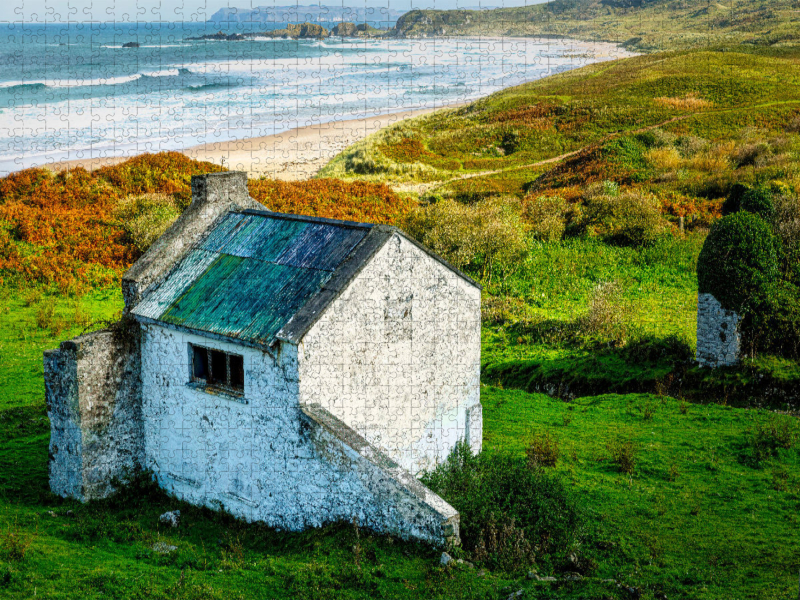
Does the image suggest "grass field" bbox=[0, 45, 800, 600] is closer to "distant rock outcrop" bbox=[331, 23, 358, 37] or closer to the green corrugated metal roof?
the green corrugated metal roof

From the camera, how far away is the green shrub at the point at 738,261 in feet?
59.8

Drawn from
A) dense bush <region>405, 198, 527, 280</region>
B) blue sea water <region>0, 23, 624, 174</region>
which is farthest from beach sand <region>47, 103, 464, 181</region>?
dense bush <region>405, 198, 527, 280</region>

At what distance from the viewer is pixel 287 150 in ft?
169

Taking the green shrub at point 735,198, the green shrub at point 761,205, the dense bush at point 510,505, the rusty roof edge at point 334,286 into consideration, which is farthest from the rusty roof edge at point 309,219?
the green shrub at point 735,198

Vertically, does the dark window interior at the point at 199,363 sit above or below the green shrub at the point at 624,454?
above

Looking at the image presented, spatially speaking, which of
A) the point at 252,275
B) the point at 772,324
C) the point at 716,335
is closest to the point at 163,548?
the point at 252,275

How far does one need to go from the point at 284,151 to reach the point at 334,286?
133ft

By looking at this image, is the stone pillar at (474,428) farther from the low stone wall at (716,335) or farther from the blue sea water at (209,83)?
the blue sea water at (209,83)

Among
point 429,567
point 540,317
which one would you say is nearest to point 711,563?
point 429,567

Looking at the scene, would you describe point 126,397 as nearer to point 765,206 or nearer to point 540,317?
point 540,317

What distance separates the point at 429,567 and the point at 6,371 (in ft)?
47.2

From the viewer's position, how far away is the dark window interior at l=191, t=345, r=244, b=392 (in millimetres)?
12570

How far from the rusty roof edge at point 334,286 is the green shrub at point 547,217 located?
64.8 ft

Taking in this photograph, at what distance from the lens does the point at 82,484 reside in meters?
13.5
